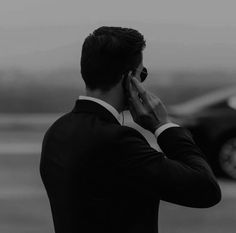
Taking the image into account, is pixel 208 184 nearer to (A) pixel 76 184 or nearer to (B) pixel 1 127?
(A) pixel 76 184

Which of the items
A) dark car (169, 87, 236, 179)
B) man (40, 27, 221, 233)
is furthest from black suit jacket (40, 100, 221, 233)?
dark car (169, 87, 236, 179)

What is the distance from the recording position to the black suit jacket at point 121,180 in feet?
6.36

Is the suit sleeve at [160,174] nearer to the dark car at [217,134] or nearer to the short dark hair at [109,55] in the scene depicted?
the short dark hair at [109,55]

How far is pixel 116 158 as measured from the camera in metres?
1.95

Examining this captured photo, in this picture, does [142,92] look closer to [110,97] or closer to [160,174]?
[110,97]

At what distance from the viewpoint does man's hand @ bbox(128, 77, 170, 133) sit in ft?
6.78

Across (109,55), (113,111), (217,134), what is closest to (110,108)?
(113,111)

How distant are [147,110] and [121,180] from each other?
0.23 metres

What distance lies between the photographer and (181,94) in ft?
48.4

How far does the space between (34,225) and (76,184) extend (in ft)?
14.5

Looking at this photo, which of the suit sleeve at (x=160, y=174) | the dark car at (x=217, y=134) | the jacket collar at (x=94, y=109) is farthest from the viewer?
the dark car at (x=217, y=134)

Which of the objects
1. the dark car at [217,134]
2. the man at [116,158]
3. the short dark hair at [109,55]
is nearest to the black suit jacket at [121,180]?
the man at [116,158]

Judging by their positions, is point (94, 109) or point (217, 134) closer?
point (94, 109)

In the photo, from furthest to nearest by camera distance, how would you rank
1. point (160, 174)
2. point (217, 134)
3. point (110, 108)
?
1. point (217, 134)
2. point (110, 108)
3. point (160, 174)
